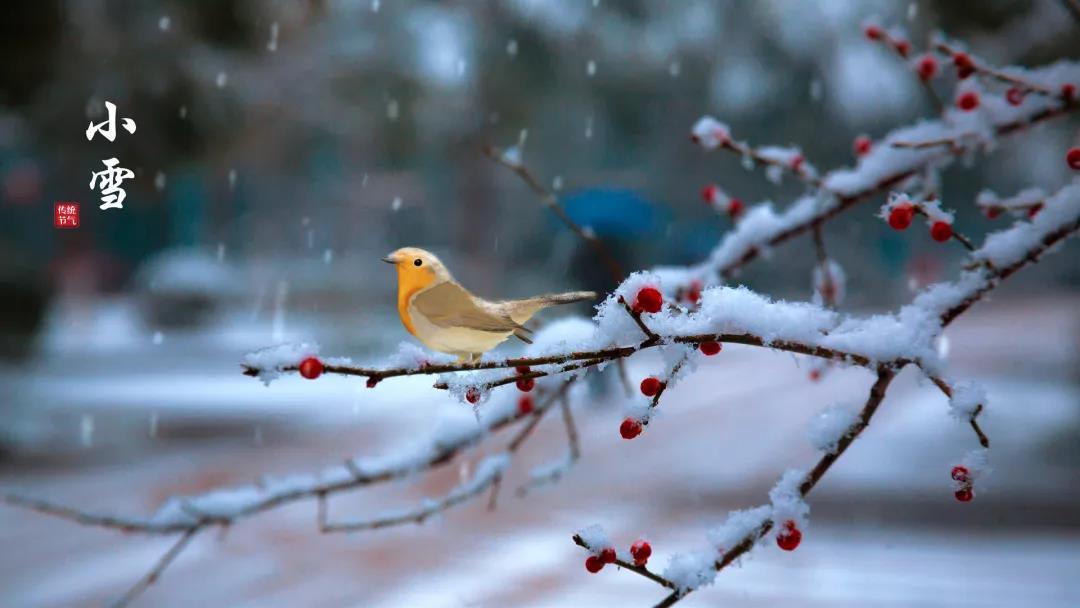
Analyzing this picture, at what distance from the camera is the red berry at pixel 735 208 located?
164cm

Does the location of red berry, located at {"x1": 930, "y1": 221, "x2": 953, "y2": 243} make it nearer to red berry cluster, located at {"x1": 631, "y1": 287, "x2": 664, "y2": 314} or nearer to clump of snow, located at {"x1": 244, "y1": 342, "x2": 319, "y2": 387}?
red berry cluster, located at {"x1": 631, "y1": 287, "x2": 664, "y2": 314}

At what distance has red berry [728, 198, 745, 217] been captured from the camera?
5.37 ft

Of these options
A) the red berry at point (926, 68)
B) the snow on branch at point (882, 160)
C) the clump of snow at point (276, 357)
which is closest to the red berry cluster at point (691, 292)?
the snow on branch at point (882, 160)

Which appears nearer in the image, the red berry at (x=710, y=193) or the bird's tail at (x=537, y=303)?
the bird's tail at (x=537, y=303)

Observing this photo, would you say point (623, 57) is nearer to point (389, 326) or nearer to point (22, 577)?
point (389, 326)

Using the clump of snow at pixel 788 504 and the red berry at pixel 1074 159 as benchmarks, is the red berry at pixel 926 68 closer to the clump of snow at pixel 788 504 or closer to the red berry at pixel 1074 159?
the red berry at pixel 1074 159

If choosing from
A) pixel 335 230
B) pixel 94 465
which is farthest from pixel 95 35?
pixel 335 230

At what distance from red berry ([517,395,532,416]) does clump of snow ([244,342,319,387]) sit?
27.5 inches

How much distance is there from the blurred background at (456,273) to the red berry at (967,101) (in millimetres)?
147

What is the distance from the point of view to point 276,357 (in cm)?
63

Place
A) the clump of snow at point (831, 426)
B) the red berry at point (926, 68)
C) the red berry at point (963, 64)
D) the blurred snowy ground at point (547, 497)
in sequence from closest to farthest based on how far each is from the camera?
the clump of snow at point (831, 426), the red berry at point (963, 64), the red berry at point (926, 68), the blurred snowy ground at point (547, 497)

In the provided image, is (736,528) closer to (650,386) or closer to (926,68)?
(650,386)

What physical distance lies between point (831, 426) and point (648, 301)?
0.28m

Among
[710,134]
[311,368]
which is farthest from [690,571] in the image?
[710,134]
